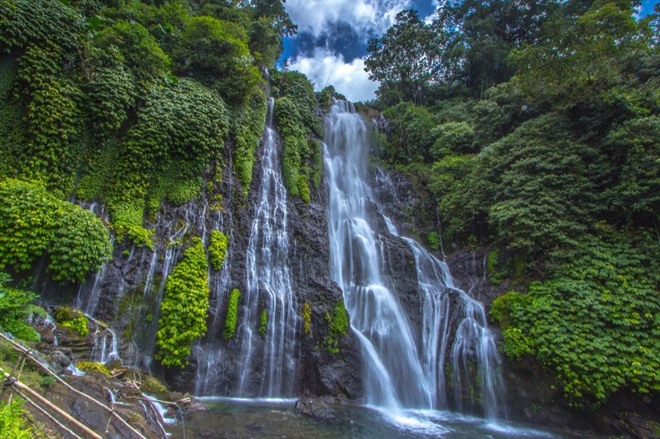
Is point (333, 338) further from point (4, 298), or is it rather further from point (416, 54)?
point (416, 54)

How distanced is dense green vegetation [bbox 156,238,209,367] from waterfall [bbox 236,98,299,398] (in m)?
1.38

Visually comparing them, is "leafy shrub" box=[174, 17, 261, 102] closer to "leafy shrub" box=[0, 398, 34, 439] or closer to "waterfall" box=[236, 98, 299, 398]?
"waterfall" box=[236, 98, 299, 398]

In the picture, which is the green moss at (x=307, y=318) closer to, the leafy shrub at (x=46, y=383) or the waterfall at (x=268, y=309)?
the waterfall at (x=268, y=309)

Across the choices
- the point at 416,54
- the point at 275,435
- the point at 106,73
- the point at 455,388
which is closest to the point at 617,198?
the point at 455,388

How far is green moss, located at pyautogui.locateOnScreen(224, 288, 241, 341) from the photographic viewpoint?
1003 centimetres

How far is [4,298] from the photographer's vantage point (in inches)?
238

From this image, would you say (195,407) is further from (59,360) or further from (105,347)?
(59,360)

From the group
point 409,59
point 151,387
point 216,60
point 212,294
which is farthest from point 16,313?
point 409,59

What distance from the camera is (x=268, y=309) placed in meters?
10.8

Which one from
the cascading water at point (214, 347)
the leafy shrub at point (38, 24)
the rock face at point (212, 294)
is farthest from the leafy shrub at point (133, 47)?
the cascading water at point (214, 347)

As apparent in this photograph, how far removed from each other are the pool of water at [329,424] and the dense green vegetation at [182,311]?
157cm

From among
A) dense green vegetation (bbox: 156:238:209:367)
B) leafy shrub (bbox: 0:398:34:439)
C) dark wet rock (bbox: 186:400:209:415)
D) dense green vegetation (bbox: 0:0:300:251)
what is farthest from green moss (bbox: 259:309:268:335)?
leafy shrub (bbox: 0:398:34:439)

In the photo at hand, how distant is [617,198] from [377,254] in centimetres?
863

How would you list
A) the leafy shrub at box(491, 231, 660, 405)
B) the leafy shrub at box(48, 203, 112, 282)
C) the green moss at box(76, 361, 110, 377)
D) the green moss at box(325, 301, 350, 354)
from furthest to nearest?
the green moss at box(325, 301, 350, 354) → the leafy shrub at box(491, 231, 660, 405) → the leafy shrub at box(48, 203, 112, 282) → the green moss at box(76, 361, 110, 377)
